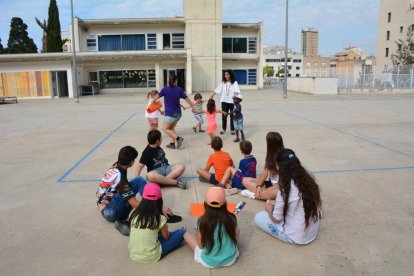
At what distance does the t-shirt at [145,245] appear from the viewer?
10.9 feet

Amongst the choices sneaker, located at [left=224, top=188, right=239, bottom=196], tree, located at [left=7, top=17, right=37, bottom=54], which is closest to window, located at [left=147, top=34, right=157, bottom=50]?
tree, located at [left=7, top=17, right=37, bottom=54]

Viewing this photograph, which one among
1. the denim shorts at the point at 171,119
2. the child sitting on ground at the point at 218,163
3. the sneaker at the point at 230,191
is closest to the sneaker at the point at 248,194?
the sneaker at the point at 230,191

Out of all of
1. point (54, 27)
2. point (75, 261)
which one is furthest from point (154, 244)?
point (54, 27)

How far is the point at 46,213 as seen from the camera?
4656 mm

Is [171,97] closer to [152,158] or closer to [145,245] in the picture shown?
[152,158]

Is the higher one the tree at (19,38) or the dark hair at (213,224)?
the tree at (19,38)

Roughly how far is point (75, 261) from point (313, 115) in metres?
12.1

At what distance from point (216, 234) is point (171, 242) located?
0.59 metres

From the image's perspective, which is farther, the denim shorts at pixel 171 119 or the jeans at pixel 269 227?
the denim shorts at pixel 171 119

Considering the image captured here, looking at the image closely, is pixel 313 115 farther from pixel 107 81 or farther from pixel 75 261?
pixel 107 81

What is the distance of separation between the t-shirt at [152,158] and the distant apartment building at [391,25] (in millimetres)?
55381

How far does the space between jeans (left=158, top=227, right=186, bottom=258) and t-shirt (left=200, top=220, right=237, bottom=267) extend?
13.9 inches

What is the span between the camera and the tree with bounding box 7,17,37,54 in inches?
2059

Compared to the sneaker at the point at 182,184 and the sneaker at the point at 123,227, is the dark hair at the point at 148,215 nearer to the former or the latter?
the sneaker at the point at 123,227
